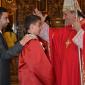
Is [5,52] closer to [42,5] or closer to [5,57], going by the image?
[5,57]

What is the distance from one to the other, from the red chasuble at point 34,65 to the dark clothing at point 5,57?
65mm

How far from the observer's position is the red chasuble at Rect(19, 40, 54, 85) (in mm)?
3012

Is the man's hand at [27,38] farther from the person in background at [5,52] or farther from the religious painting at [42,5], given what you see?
the religious painting at [42,5]

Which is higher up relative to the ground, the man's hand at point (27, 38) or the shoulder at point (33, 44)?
the man's hand at point (27, 38)

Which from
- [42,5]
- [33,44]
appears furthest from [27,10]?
[33,44]

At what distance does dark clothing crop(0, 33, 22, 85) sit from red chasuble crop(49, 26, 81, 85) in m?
0.44

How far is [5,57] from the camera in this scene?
3.08 m

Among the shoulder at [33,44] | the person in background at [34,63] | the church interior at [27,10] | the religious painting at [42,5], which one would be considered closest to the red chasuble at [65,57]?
the person in background at [34,63]

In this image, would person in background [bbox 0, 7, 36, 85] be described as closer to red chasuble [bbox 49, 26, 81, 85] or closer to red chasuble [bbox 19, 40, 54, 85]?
red chasuble [bbox 19, 40, 54, 85]

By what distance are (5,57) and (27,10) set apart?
15.2 ft

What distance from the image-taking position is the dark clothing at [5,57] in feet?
10.0

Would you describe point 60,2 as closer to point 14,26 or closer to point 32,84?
point 14,26

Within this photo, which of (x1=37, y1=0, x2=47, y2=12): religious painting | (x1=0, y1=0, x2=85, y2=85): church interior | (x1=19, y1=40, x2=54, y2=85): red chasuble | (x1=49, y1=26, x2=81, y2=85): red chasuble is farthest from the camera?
(x1=37, y1=0, x2=47, y2=12): religious painting

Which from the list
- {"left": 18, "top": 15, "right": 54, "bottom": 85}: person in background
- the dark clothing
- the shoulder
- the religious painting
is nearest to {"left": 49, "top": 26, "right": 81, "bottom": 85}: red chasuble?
{"left": 18, "top": 15, "right": 54, "bottom": 85}: person in background
